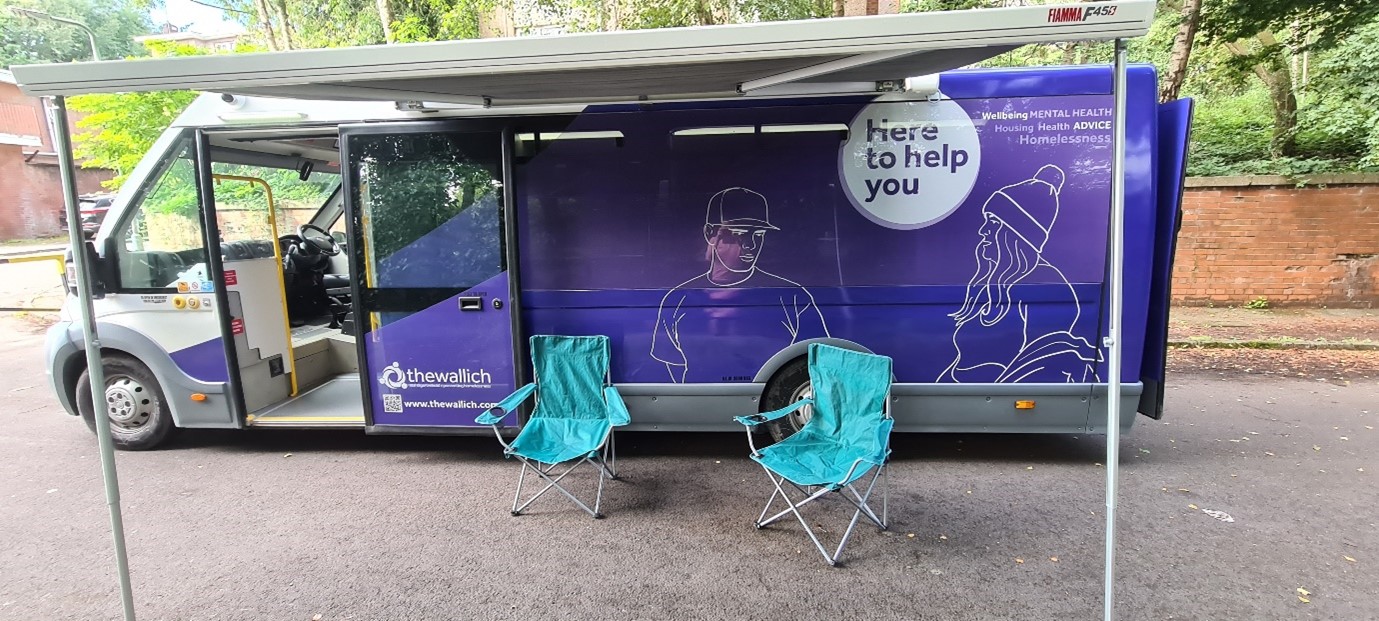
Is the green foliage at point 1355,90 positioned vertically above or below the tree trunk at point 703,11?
below

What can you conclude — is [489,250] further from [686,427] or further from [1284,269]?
[1284,269]

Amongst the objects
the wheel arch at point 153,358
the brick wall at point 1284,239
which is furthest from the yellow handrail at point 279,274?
the brick wall at point 1284,239

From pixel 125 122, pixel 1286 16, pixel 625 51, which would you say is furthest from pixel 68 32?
pixel 1286 16

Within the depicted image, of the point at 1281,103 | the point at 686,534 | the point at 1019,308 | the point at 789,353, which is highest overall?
the point at 1281,103

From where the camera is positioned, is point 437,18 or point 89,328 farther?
point 437,18

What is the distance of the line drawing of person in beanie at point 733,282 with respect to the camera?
3963 mm

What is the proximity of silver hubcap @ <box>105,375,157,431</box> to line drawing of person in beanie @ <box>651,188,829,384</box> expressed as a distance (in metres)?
3.59

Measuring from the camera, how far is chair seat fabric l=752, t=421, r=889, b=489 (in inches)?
122

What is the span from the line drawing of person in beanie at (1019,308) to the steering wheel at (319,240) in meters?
5.35

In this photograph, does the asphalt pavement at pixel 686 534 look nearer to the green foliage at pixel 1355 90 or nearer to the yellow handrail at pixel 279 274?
the yellow handrail at pixel 279 274

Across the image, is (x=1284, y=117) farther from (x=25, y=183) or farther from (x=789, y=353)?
(x=25, y=183)

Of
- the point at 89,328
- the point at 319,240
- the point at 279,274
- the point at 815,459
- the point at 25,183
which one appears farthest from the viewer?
the point at 25,183

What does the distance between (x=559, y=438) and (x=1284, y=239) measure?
9384mm

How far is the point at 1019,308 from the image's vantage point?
3916mm
